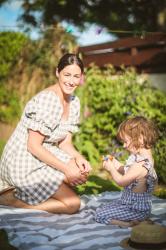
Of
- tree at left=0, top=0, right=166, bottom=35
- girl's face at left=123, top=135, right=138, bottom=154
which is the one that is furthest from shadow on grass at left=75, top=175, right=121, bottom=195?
tree at left=0, top=0, right=166, bottom=35

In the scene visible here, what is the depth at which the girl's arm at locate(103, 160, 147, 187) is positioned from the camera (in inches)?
156

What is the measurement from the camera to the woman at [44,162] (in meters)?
4.41

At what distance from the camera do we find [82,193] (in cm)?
553

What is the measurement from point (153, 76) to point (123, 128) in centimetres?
471

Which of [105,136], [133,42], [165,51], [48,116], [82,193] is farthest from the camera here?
[133,42]

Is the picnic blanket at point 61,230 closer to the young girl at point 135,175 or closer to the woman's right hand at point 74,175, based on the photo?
the young girl at point 135,175

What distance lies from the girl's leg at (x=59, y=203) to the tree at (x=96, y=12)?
574 inches

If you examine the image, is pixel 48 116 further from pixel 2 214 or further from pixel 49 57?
pixel 49 57

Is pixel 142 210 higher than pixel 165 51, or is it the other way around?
pixel 165 51

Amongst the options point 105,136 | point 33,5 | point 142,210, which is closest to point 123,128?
point 142,210

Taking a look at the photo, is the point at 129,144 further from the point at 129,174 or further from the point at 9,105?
the point at 9,105

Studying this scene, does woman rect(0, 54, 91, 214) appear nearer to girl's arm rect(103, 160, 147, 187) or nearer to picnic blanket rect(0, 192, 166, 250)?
picnic blanket rect(0, 192, 166, 250)

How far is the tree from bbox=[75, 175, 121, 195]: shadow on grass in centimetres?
1287

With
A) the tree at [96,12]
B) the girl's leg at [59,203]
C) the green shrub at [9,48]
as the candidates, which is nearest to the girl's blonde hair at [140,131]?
the girl's leg at [59,203]
